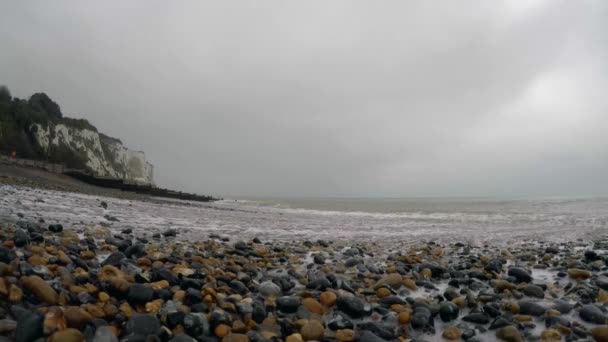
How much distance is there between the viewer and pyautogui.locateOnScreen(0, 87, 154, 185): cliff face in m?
45.0

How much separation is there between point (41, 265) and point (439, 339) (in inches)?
174

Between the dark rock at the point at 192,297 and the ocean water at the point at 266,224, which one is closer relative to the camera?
the dark rock at the point at 192,297

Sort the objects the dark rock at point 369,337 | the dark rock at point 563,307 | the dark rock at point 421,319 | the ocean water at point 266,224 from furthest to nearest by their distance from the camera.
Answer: the ocean water at point 266,224
the dark rock at point 563,307
the dark rock at point 421,319
the dark rock at point 369,337

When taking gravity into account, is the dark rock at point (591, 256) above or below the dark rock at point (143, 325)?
above

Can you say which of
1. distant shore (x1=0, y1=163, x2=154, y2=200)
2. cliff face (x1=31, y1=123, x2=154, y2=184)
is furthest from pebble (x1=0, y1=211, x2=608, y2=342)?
cliff face (x1=31, y1=123, x2=154, y2=184)

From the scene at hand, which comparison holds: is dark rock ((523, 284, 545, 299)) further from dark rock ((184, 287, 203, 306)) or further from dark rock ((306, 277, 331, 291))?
dark rock ((184, 287, 203, 306))

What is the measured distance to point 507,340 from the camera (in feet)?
10.9

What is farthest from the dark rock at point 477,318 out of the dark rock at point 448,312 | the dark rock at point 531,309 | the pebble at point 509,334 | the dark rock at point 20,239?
the dark rock at point 20,239

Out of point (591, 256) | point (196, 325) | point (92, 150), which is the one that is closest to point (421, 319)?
point (196, 325)

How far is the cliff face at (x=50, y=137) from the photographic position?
44969 millimetres

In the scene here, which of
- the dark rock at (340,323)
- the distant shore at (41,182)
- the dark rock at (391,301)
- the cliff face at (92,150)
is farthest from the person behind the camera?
the cliff face at (92,150)

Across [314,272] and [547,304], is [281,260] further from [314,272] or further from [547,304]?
[547,304]

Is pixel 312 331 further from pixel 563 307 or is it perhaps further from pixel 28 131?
pixel 28 131

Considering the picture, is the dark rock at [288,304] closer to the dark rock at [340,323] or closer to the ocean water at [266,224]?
the dark rock at [340,323]
